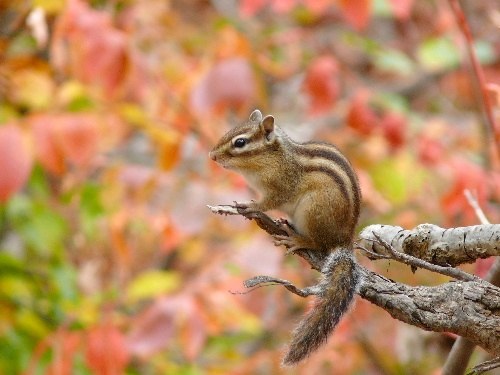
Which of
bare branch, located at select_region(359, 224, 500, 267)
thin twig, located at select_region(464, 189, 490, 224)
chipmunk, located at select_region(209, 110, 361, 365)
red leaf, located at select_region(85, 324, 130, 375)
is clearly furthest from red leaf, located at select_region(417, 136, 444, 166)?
bare branch, located at select_region(359, 224, 500, 267)

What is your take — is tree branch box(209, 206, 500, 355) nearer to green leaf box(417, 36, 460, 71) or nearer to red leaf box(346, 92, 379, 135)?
red leaf box(346, 92, 379, 135)

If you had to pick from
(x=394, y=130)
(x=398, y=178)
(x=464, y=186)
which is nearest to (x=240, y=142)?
(x=464, y=186)

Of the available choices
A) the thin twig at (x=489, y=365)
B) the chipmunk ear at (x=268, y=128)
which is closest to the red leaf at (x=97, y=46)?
the chipmunk ear at (x=268, y=128)

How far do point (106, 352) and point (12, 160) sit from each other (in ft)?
2.70

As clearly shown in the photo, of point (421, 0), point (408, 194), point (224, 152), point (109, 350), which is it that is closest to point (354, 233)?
point (224, 152)

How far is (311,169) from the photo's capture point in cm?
224

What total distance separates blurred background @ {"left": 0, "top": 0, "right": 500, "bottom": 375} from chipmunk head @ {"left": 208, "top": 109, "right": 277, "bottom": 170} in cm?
56

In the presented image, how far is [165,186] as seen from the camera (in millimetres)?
3957

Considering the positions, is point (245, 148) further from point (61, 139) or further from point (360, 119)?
point (360, 119)

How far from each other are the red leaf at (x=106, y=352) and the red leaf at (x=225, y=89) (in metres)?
1.07

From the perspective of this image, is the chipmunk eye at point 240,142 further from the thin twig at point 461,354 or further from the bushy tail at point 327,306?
the thin twig at point 461,354

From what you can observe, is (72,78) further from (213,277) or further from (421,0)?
(421,0)

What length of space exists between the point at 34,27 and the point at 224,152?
3.29ft

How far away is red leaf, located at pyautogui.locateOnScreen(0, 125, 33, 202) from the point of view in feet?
8.97
